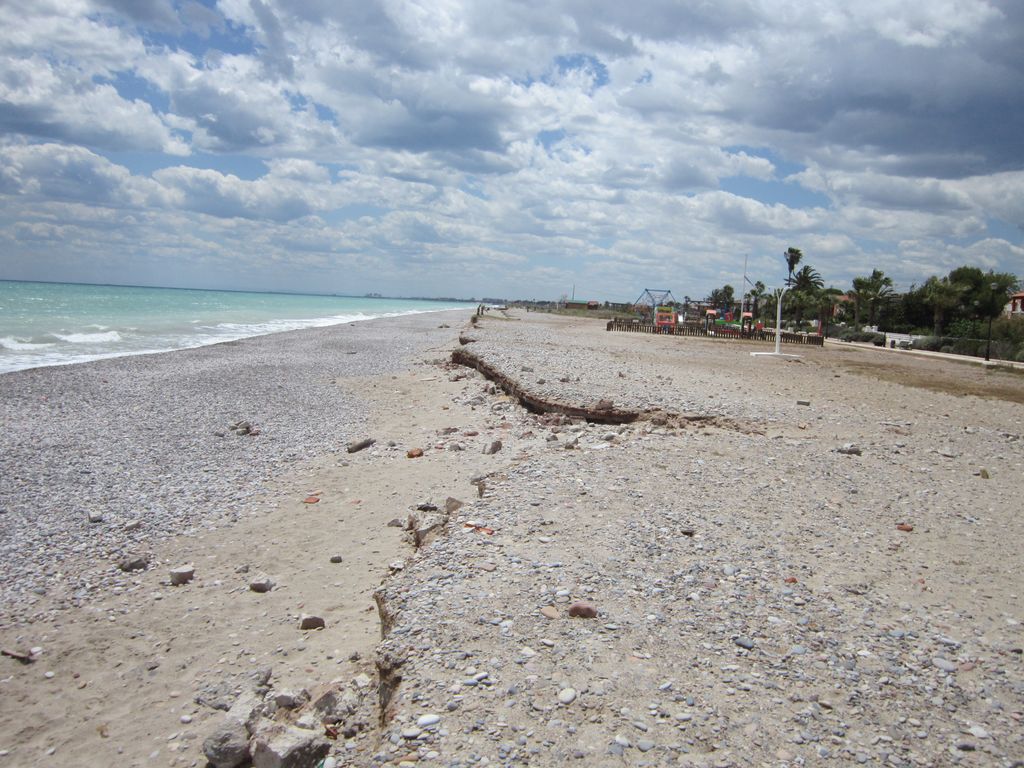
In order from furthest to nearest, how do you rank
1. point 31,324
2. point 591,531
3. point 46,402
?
point 31,324 → point 46,402 → point 591,531

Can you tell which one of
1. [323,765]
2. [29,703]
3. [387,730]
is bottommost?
[29,703]

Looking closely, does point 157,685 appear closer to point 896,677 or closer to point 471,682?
point 471,682

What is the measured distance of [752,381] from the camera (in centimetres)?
1861

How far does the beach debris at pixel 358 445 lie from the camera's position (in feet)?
35.4

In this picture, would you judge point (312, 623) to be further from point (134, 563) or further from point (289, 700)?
point (134, 563)

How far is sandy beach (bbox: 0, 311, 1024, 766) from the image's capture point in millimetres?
3580

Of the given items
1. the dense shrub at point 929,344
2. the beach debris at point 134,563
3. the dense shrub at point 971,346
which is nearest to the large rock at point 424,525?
the beach debris at point 134,563

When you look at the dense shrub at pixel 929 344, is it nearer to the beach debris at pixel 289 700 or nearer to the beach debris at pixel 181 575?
the beach debris at pixel 181 575

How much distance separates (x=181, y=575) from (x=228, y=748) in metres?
2.95

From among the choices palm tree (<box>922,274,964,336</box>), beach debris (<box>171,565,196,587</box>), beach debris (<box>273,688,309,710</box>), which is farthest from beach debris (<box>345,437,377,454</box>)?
palm tree (<box>922,274,964,336</box>)

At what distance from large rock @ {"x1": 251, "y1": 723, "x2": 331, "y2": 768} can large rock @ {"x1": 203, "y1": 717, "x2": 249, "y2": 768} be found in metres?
0.09

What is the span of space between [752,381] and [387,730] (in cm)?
1676

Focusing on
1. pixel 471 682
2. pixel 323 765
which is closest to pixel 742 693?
pixel 471 682

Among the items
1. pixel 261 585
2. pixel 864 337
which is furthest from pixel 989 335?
pixel 261 585
